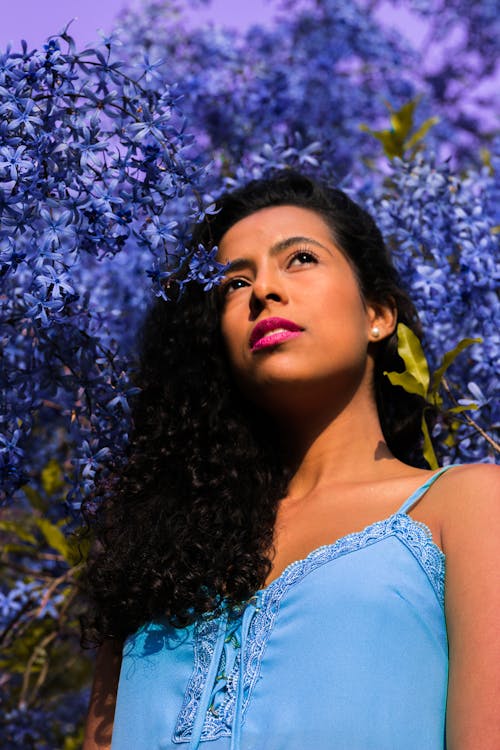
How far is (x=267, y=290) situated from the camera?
2064 millimetres

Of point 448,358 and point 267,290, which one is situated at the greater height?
point 267,290

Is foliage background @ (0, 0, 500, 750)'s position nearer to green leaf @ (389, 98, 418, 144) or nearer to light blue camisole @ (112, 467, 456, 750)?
green leaf @ (389, 98, 418, 144)

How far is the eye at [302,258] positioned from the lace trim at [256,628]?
0.64 meters

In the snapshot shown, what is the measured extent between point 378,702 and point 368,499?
1.48 ft

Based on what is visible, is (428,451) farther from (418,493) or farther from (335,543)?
(335,543)

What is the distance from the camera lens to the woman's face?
79.5 inches

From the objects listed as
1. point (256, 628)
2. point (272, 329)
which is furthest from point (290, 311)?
point (256, 628)

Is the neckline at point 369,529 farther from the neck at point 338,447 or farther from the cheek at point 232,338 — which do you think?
the cheek at point 232,338

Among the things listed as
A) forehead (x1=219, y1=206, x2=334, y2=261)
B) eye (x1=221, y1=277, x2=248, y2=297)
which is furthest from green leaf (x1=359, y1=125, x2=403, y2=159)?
eye (x1=221, y1=277, x2=248, y2=297)

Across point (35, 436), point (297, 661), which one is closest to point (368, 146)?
point (35, 436)

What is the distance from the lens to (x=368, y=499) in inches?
76.2

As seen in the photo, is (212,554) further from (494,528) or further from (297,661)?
(494,528)

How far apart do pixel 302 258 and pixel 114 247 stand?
0.47 m

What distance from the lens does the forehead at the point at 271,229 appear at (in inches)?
87.3
